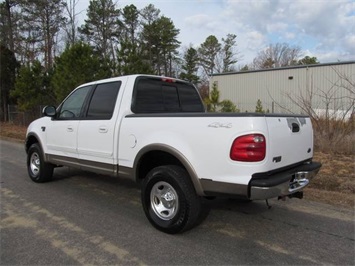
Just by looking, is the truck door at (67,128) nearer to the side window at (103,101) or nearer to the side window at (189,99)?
the side window at (103,101)

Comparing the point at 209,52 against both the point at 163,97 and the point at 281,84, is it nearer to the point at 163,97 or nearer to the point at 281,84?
the point at 281,84

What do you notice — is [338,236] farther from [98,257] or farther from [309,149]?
[98,257]

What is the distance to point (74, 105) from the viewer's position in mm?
6047

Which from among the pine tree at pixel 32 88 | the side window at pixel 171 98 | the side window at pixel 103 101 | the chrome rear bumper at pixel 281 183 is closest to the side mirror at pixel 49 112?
the side window at pixel 103 101

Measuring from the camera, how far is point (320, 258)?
3582mm

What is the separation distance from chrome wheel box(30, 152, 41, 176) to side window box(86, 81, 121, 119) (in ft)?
7.32

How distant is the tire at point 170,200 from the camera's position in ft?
13.1

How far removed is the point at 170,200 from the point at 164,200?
4.3 inches

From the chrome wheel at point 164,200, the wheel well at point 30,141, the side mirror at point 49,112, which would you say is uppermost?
the side mirror at point 49,112

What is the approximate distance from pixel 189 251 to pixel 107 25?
41.0 meters

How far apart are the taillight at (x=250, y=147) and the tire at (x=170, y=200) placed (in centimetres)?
81

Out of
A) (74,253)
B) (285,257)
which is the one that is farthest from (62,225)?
(285,257)

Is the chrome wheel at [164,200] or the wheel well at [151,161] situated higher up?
the wheel well at [151,161]

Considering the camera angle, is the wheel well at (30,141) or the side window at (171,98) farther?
the wheel well at (30,141)
